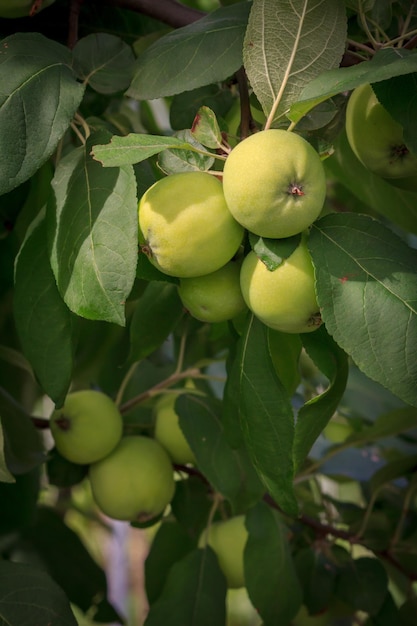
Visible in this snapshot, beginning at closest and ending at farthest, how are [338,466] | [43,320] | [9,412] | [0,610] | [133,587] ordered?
[43,320], [0,610], [9,412], [338,466], [133,587]

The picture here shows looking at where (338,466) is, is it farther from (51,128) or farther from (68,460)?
(51,128)

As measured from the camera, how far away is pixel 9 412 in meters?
1.00

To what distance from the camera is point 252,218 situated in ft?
1.99

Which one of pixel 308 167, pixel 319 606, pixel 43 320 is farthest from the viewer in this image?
pixel 319 606

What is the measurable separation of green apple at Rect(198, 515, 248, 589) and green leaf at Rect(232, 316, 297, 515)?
438 mm

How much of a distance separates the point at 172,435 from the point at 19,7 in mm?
595

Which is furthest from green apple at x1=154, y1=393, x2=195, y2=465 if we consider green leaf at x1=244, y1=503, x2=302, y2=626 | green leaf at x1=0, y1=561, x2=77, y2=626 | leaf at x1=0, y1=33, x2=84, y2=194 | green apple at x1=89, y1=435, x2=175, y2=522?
leaf at x1=0, y1=33, x2=84, y2=194

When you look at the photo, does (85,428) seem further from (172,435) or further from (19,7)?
(19,7)

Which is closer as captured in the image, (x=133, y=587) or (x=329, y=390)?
(x=329, y=390)

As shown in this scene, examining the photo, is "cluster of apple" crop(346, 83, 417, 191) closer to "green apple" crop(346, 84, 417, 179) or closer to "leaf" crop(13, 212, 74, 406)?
"green apple" crop(346, 84, 417, 179)

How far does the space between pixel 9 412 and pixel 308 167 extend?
1.90ft

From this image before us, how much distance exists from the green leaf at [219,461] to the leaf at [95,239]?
1.31ft

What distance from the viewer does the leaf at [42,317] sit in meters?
0.73

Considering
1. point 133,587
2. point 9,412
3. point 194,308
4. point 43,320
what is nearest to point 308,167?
point 194,308
